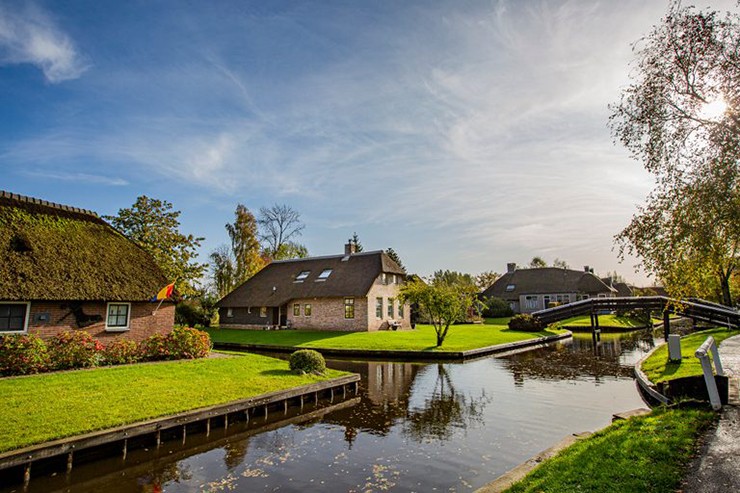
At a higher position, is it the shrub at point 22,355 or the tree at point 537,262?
the tree at point 537,262

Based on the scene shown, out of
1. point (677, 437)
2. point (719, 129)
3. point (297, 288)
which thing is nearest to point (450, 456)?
point (677, 437)

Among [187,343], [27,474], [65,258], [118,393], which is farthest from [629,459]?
[65,258]

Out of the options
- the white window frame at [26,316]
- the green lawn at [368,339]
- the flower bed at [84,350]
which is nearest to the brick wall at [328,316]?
the green lawn at [368,339]

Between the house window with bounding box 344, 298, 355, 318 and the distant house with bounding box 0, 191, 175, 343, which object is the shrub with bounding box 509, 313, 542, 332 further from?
the distant house with bounding box 0, 191, 175, 343

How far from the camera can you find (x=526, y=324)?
33219 mm

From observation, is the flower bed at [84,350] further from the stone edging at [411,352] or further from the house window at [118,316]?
the stone edging at [411,352]

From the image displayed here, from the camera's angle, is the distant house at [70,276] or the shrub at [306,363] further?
the shrub at [306,363]

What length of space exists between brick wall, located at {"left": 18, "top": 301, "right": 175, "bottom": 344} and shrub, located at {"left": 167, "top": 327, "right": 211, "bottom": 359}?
111 centimetres

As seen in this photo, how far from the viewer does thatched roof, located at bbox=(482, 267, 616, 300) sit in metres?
52.7

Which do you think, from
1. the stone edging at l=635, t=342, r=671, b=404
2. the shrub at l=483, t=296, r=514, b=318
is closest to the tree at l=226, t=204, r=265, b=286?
the shrub at l=483, t=296, r=514, b=318

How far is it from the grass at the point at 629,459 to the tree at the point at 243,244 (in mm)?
43146

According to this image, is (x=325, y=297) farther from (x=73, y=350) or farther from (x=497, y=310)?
(x=497, y=310)

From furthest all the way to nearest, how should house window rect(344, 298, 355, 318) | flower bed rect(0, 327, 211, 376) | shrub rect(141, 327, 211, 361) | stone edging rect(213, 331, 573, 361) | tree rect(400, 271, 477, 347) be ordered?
house window rect(344, 298, 355, 318) → tree rect(400, 271, 477, 347) → stone edging rect(213, 331, 573, 361) → shrub rect(141, 327, 211, 361) → flower bed rect(0, 327, 211, 376)

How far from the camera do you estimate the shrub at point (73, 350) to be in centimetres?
1361
